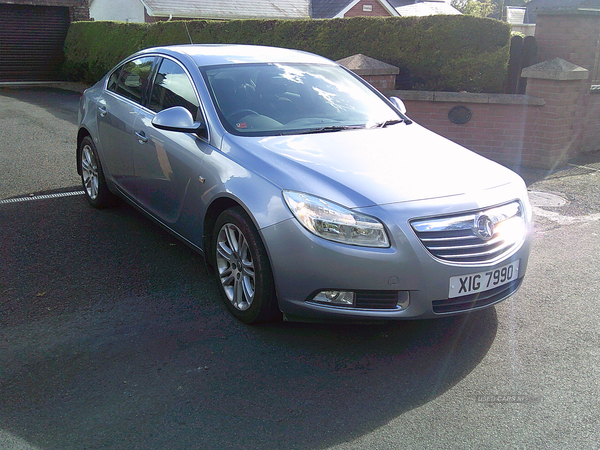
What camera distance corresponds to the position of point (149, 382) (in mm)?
3287

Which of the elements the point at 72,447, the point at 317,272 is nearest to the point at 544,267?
the point at 317,272

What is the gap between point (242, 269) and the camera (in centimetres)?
388

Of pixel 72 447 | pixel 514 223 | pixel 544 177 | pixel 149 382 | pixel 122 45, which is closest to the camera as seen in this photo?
pixel 72 447

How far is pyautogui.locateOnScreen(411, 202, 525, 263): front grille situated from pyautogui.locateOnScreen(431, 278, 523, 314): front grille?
210 millimetres

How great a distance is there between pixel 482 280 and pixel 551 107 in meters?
6.28

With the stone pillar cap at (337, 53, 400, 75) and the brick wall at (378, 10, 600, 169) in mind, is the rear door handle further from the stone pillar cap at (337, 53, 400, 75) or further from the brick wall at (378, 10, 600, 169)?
the brick wall at (378, 10, 600, 169)

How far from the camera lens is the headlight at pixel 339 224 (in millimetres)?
3330

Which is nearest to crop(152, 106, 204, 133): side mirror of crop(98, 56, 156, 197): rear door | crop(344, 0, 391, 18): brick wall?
crop(98, 56, 156, 197): rear door

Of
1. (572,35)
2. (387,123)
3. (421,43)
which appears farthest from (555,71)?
(387,123)

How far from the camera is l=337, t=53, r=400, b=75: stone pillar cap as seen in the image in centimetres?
955

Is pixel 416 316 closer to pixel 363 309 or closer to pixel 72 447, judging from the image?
pixel 363 309

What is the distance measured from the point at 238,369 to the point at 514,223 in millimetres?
1832

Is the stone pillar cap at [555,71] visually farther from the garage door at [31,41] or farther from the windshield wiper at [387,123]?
the garage door at [31,41]

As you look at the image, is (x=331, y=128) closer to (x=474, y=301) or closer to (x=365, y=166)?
(x=365, y=166)
